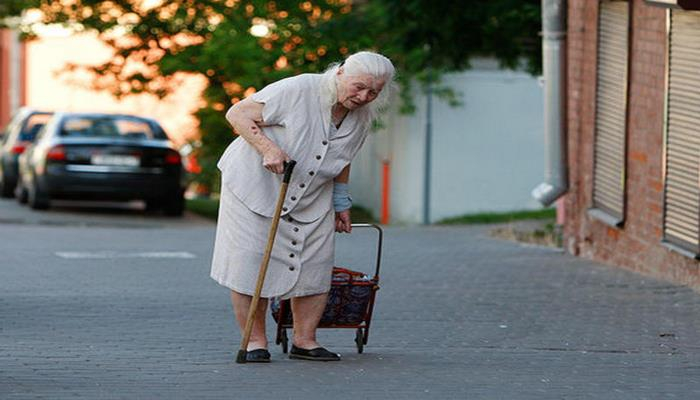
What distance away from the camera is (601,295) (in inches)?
473

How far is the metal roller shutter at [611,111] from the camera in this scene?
1405 centimetres

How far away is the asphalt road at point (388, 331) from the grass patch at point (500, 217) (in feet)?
20.5

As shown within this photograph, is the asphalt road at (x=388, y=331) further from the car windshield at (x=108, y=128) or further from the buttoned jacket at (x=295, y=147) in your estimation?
the car windshield at (x=108, y=128)

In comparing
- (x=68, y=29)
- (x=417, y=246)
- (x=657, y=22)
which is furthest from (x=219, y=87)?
(x=657, y=22)

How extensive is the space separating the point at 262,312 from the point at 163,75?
2006cm

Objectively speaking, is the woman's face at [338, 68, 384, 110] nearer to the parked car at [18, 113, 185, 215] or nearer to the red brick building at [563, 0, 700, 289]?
the red brick building at [563, 0, 700, 289]

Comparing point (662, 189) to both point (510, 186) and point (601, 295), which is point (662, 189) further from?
point (510, 186)

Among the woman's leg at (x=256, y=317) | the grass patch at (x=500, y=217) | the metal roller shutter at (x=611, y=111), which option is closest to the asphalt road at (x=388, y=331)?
the woman's leg at (x=256, y=317)

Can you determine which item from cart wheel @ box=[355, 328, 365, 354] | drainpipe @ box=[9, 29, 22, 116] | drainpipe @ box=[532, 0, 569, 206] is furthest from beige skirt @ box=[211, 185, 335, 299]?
drainpipe @ box=[9, 29, 22, 116]

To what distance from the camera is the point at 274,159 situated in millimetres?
7961

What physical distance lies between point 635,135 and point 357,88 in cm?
611

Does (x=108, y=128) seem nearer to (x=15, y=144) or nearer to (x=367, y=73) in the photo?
(x=15, y=144)

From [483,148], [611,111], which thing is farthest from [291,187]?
[483,148]

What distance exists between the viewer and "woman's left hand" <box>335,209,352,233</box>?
27.5 feet
